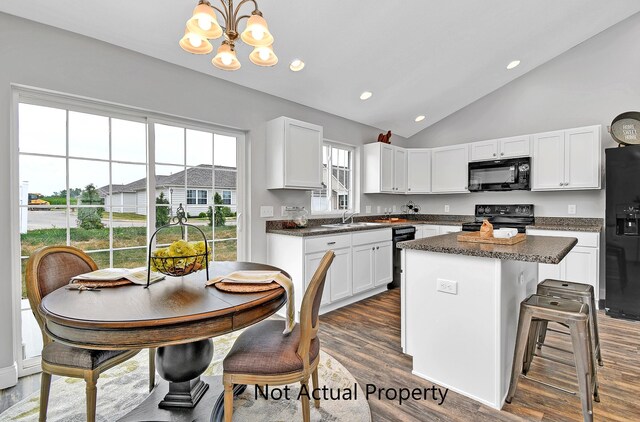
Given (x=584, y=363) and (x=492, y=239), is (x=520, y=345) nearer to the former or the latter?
(x=584, y=363)

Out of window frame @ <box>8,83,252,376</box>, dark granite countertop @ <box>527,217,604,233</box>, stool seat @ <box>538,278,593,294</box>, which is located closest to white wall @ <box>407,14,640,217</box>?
dark granite countertop @ <box>527,217,604,233</box>

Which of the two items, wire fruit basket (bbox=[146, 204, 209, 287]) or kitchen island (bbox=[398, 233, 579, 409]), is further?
kitchen island (bbox=[398, 233, 579, 409])

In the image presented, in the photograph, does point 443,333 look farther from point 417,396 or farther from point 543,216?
point 543,216

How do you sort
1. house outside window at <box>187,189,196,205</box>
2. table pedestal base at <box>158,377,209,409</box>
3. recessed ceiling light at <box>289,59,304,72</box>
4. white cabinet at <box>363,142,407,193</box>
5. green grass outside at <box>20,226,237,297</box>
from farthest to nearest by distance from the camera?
white cabinet at <box>363,142,407,193</box> < recessed ceiling light at <box>289,59,304,72</box> < house outside window at <box>187,189,196,205</box> < green grass outside at <box>20,226,237,297</box> < table pedestal base at <box>158,377,209,409</box>

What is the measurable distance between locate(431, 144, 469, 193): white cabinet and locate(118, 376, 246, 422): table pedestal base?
4266mm

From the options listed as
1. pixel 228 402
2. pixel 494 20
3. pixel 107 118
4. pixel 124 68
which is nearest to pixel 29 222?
pixel 107 118

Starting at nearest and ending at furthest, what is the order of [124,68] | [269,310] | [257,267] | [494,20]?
[269,310]
[257,267]
[124,68]
[494,20]

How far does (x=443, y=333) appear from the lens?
2.08 m

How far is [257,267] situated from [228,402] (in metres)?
0.72

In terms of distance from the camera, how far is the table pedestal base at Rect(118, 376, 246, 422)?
169cm

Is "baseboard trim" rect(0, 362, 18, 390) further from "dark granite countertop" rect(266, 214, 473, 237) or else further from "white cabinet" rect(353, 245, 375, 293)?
"white cabinet" rect(353, 245, 375, 293)

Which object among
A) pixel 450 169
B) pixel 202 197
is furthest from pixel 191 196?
pixel 450 169

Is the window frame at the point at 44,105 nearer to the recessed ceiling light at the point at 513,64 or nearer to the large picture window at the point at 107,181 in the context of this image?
the large picture window at the point at 107,181

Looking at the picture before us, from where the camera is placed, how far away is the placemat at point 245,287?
1422mm
